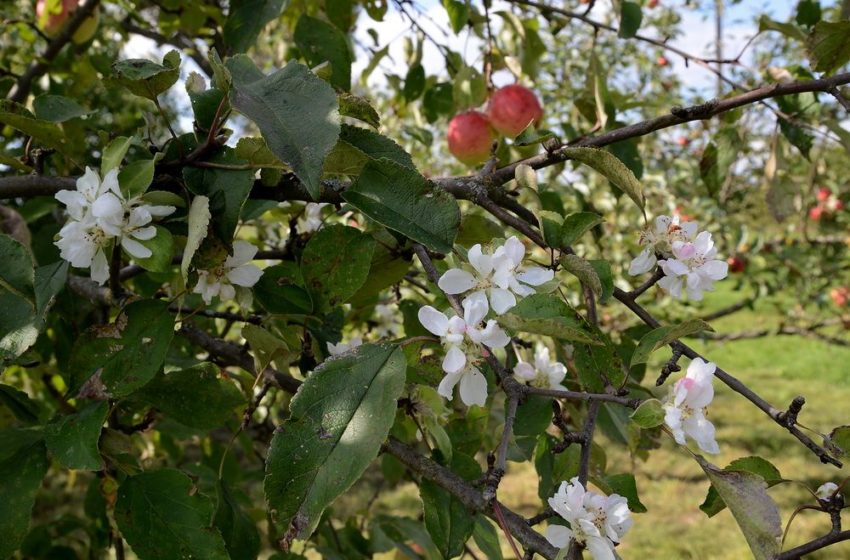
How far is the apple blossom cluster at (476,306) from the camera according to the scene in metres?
0.53

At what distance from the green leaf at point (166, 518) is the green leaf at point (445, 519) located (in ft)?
0.62

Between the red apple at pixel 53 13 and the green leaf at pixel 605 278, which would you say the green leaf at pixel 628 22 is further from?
the red apple at pixel 53 13

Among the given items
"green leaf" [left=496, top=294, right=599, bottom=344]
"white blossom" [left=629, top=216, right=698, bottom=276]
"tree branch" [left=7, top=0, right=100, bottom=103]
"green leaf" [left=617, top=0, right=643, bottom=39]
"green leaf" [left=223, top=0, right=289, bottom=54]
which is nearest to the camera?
"green leaf" [left=496, top=294, right=599, bottom=344]

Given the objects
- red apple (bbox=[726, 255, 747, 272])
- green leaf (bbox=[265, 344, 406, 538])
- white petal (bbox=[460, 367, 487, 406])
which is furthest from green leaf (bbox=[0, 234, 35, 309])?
red apple (bbox=[726, 255, 747, 272])

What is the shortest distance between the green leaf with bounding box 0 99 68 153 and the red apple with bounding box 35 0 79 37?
0.95 meters

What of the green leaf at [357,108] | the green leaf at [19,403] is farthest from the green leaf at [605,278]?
the green leaf at [19,403]

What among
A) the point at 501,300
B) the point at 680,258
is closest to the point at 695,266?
the point at 680,258

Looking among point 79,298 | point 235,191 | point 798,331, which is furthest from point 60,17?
point 798,331

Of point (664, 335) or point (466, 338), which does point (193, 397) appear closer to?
point (466, 338)

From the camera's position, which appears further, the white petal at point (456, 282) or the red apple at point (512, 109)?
the red apple at point (512, 109)

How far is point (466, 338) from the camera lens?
21.7 inches

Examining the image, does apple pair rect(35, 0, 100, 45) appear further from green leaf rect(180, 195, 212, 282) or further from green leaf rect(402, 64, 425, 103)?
green leaf rect(180, 195, 212, 282)

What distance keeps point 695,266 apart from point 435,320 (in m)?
0.27

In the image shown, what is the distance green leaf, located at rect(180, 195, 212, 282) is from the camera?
0.53m
